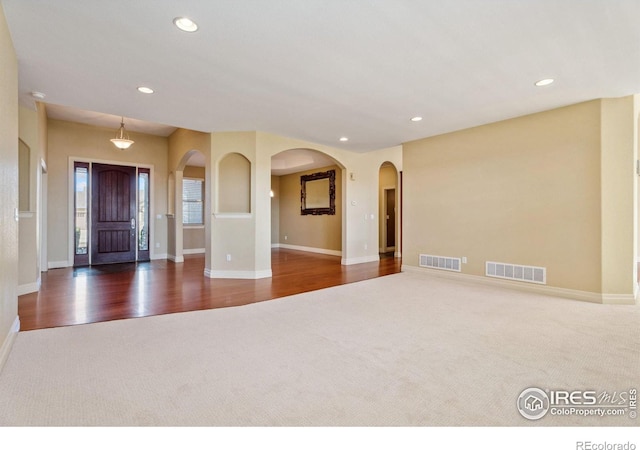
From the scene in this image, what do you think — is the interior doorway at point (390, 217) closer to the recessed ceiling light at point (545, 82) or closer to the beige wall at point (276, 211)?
the beige wall at point (276, 211)

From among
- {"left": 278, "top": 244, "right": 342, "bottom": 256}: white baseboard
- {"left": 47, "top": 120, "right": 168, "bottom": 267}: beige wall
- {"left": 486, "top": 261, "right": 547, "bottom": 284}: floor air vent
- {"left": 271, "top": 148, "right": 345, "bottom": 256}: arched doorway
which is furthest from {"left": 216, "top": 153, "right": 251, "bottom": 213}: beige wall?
{"left": 486, "top": 261, "right": 547, "bottom": 284}: floor air vent

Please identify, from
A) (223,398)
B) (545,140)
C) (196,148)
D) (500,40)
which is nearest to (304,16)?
(500,40)

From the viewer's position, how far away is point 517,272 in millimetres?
4707

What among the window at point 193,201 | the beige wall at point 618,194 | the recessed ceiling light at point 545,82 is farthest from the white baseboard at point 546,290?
the window at point 193,201

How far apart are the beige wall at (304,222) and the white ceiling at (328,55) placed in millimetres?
4728

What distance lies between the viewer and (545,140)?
14.5 feet

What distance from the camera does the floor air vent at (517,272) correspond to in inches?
176

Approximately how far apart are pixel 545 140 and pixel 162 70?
4.93m

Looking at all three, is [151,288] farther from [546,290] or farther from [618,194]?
[618,194]

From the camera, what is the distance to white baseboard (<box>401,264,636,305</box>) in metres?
3.93

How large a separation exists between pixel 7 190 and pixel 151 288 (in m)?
2.62

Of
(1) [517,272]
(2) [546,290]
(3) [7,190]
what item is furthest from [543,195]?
(3) [7,190]
